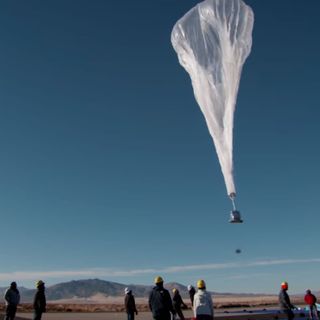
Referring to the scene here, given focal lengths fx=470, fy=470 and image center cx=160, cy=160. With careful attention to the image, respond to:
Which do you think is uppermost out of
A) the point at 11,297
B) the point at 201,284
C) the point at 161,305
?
the point at 11,297

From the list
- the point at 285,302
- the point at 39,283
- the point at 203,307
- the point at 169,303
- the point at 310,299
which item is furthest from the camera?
the point at 310,299

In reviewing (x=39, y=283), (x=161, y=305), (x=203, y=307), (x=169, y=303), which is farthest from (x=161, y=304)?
(x=39, y=283)

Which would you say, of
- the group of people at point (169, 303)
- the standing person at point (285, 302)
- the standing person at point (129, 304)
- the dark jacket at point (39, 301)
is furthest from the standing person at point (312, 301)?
the dark jacket at point (39, 301)

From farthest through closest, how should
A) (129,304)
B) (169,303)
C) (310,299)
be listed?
(310,299)
(129,304)
(169,303)

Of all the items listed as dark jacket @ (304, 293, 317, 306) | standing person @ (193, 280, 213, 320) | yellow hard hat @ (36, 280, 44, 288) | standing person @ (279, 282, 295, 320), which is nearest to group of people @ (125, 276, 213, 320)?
standing person @ (193, 280, 213, 320)

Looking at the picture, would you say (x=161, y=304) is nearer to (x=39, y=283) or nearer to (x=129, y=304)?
(x=39, y=283)

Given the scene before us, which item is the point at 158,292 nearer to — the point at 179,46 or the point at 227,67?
the point at 227,67

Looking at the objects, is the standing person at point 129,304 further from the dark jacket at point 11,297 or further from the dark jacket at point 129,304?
the dark jacket at point 11,297

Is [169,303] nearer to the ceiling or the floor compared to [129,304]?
nearer to the floor

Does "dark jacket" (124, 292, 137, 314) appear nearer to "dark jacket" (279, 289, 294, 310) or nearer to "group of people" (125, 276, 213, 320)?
"dark jacket" (279, 289, 294, 310)
